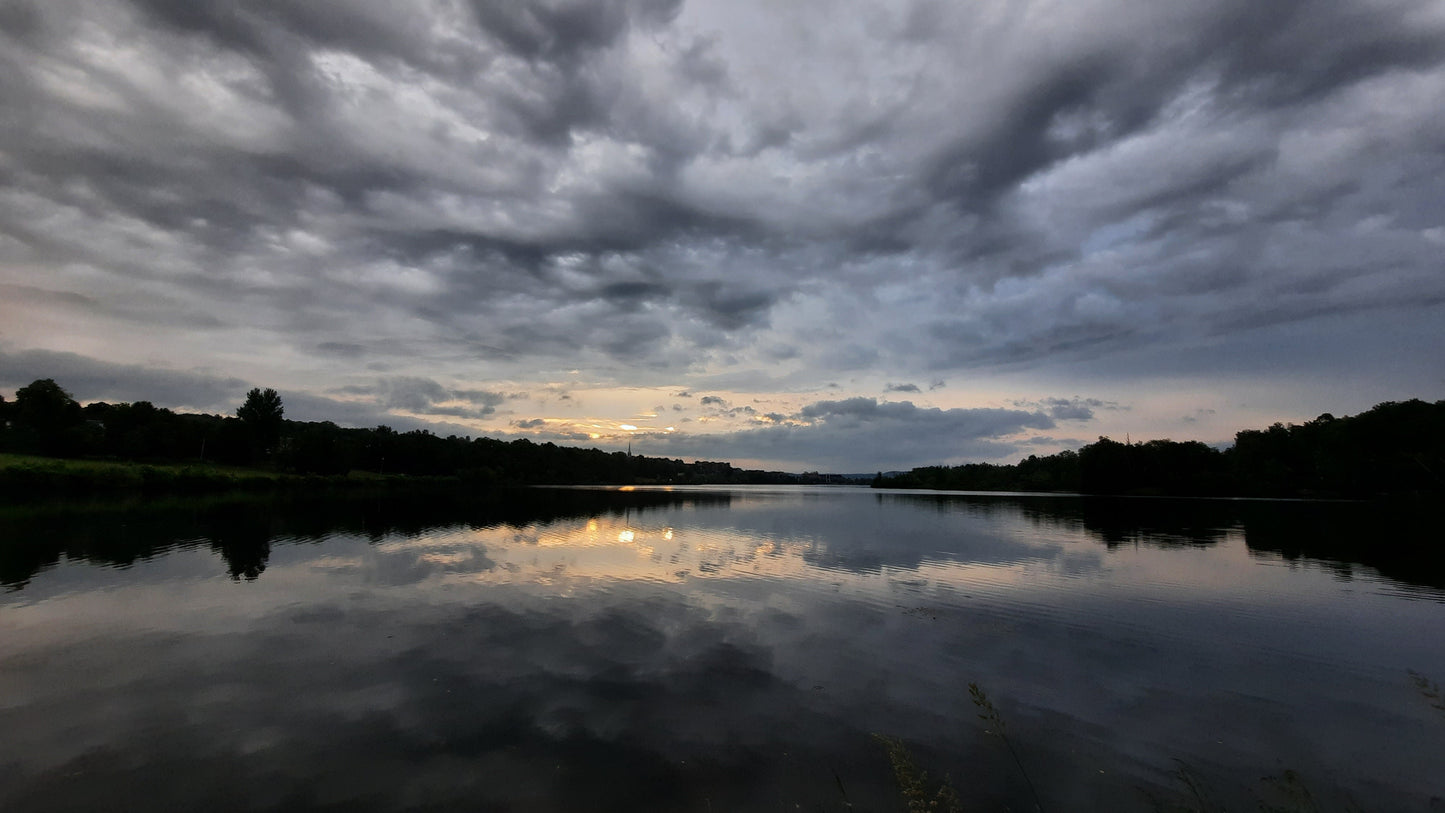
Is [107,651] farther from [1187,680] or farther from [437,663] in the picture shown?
[1187,680]

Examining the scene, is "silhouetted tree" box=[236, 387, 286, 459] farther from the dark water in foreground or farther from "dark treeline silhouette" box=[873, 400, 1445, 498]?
"dark treeline silhouette" box=[873, 400, 1445, 498]

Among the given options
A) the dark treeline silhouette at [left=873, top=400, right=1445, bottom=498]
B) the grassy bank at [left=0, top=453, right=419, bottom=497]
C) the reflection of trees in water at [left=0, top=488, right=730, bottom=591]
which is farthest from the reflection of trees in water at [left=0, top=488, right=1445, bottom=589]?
the dark treeline silhouette at [left=873, top=400, right=1445, bottom=498]

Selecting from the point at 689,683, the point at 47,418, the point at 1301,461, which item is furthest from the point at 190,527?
the point at 1301,461

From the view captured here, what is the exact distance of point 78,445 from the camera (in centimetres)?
9212

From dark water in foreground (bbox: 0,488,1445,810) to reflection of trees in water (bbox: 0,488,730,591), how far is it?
704 millimetres

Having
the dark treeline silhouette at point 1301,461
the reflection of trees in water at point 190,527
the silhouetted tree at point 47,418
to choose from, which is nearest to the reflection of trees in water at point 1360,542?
the dark treeline silhouette at point 1301,461

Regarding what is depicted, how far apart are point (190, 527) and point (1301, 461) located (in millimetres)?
212915

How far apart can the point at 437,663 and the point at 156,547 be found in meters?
30.2

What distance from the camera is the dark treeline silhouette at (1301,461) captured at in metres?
107

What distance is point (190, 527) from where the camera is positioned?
41688 millimetres

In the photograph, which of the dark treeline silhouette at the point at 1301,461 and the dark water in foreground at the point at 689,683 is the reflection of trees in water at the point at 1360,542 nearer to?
the dark water in foreground at the point at 689,683

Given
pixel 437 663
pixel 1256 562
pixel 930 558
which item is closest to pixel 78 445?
pixel 437 663

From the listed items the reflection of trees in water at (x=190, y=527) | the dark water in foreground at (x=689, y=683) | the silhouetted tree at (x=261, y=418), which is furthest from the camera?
the silhouetted tree at (x=261, y=418)

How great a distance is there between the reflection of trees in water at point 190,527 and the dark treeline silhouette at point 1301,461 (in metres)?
151
